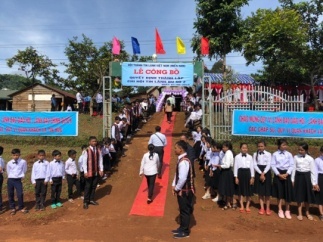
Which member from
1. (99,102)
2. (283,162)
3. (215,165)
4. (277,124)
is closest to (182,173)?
(215,165)

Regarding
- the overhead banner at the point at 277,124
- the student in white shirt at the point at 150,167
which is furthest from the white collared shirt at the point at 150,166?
the overhead banner at the point at 277,124

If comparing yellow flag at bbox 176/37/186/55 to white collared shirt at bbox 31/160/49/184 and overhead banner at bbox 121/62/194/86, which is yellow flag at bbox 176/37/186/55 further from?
white collared shirt at bbox 31/160/49/184

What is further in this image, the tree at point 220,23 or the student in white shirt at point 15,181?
the tree at point 220,23

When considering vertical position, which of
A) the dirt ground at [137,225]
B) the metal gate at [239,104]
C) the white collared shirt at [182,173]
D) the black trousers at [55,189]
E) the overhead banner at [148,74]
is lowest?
the dirt ground at [137,225]

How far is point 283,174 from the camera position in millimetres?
7102

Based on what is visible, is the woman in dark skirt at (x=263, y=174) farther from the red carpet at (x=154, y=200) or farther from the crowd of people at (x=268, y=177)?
the red carpet at (x=154, y=200)

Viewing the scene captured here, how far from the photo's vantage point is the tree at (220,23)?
20.2m

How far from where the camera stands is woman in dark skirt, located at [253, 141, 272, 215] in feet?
23.6

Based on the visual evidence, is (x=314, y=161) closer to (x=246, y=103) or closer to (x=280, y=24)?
(x=246, y=103)

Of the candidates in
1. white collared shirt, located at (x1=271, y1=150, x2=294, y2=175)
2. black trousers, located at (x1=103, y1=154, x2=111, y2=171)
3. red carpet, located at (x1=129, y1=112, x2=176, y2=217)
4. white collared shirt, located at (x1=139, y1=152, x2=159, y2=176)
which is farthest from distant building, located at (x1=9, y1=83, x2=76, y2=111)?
white collared shirt, located at (x1=271, y1=150, x2=294, y2=175)

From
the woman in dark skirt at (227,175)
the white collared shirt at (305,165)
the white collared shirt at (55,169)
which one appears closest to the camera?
the white collared shirt at (305,165)

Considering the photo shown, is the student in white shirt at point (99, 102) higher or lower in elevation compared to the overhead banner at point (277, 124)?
higher

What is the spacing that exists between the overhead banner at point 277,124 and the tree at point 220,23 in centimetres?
912

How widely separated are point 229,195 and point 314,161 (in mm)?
2041
